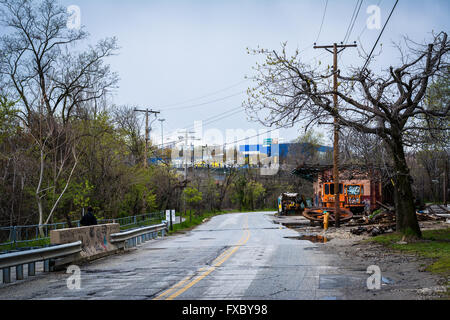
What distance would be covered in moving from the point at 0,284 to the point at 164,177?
39.2m

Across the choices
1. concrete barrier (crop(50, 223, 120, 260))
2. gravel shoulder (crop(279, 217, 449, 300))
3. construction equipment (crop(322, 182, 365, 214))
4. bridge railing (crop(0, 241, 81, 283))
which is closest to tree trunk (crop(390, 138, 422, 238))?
gravel shoulder (crop(279, 217, 449, 300))

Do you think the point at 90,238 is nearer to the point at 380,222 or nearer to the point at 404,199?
the point at 404,199

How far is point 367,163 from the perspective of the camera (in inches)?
785

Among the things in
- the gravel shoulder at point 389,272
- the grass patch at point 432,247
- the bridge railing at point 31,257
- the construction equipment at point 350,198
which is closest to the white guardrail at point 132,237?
the bridge railing at point 31,257

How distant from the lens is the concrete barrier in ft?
43.1

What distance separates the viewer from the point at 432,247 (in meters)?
15.0

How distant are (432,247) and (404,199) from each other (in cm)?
276

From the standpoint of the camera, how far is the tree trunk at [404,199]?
1683 cm

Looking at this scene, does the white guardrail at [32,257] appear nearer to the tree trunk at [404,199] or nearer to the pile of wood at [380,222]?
the tree trunk at [404,199]

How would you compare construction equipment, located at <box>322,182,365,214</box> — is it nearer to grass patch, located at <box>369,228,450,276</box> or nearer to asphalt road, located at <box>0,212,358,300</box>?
grass patch, located at <box>369,228,450,276</box>

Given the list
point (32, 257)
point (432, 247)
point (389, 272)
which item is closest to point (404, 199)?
point (432, 247)

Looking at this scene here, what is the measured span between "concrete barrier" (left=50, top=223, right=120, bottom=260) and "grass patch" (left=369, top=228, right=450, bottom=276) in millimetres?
9696

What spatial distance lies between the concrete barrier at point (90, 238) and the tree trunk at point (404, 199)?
420 inches
